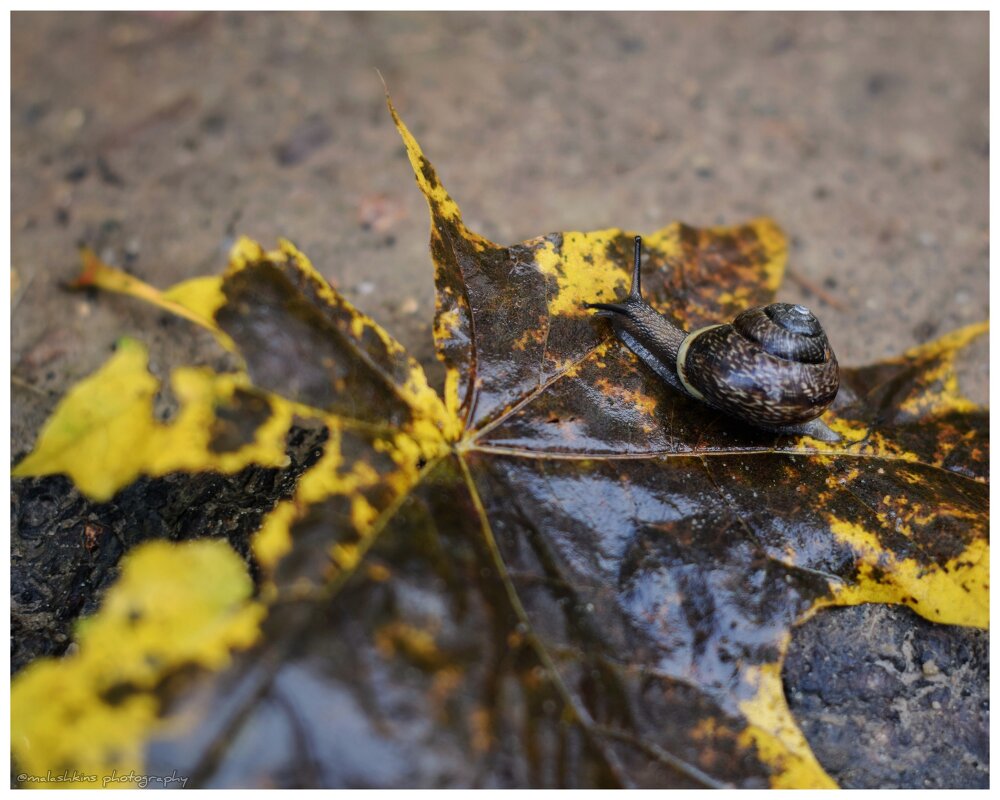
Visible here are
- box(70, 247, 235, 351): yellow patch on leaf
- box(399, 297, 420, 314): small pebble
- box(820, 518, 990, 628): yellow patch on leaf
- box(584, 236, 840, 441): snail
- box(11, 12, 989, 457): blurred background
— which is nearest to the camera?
box(70, 247, 235, 351): yellow patch on leaf

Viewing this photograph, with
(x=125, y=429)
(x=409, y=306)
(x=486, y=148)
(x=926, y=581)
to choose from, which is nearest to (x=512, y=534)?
(x=125, y=429)

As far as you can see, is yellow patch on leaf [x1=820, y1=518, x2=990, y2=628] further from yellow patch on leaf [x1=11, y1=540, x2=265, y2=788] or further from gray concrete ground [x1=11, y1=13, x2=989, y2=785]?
yellow patch on leaf [x1=11, y1=540, x2=265, y2=788]

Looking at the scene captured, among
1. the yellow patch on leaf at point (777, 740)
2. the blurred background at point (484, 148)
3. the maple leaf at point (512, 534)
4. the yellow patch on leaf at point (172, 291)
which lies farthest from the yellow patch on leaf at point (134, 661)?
the blurred background at point (484, 148)

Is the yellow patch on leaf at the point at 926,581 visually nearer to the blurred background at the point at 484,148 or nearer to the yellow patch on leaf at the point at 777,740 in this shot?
the yellow patch on leaf at the point at 777,740

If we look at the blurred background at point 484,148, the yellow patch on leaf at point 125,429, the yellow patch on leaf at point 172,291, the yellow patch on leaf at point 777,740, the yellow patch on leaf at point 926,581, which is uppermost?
the blurred background at point 484,148

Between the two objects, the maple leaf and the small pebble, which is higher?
the small pebble

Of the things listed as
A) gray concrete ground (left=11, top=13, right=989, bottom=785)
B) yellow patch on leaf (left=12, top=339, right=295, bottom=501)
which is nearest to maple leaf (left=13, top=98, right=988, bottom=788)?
yellow patch on leaf (left=12, top=339, right=295, bottom=501)

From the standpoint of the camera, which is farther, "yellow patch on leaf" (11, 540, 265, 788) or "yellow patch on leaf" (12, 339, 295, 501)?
"yellow patch on leaf" (12, 339, 295, 501)
